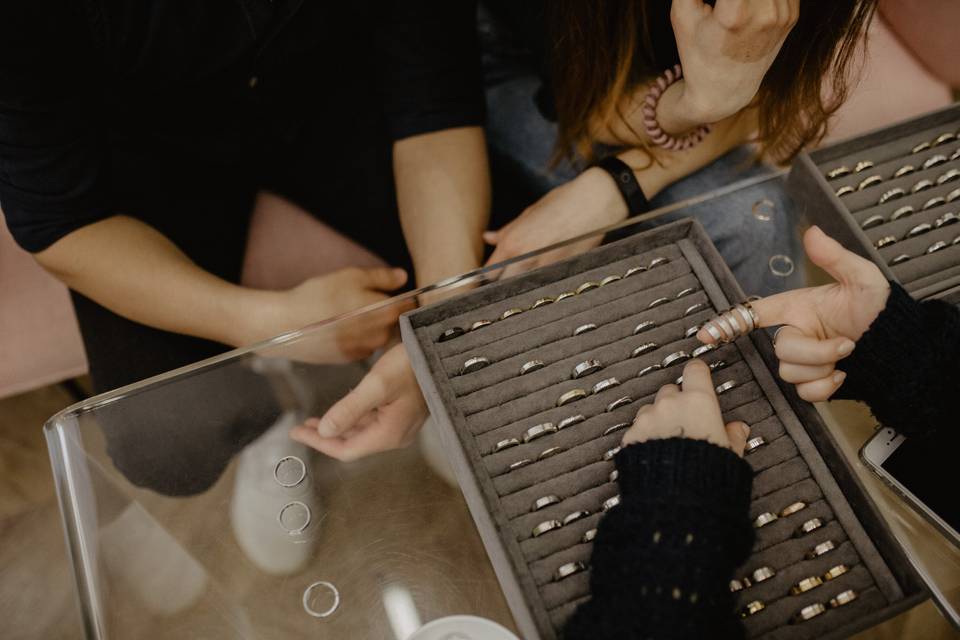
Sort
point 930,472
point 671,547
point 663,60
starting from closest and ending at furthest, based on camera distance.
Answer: point 671,547, point 930,472, point 663,60

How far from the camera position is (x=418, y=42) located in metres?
0.82

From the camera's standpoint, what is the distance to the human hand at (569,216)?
790 mm

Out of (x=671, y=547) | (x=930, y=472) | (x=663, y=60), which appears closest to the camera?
(x=671, y=547)

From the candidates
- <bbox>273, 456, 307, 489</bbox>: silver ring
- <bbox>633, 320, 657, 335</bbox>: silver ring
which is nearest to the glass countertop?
<bbox>273, 456, 307, 489</bbox>: silver ring

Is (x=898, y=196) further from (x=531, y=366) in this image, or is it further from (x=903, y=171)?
(x=531, y=366)

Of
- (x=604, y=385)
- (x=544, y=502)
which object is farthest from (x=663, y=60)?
(x=544, y=502)

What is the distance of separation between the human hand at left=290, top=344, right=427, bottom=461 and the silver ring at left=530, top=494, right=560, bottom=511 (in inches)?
6.2

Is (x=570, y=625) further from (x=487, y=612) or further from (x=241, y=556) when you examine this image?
(x=241, y=556)

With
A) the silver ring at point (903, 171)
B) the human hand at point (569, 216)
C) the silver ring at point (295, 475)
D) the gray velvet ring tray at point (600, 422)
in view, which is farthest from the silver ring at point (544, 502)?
the silver ring at point (903, 171)

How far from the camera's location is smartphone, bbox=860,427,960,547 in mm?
546

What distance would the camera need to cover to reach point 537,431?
528 mm

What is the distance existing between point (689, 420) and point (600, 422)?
0.22 feet

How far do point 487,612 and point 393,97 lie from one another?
603 mm

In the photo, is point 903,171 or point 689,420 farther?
point 903,171
